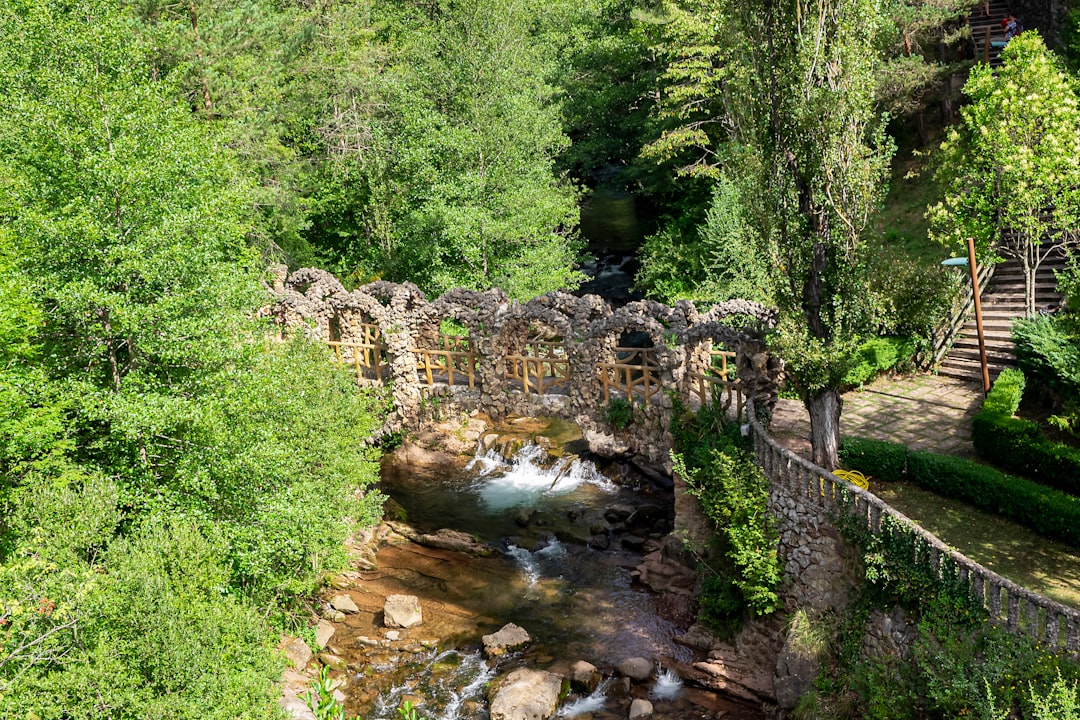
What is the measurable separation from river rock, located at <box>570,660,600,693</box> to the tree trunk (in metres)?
7.08

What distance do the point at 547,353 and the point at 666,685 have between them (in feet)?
52.0

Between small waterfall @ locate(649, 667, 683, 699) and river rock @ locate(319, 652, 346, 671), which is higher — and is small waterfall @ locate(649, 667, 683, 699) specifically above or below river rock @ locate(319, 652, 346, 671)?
below

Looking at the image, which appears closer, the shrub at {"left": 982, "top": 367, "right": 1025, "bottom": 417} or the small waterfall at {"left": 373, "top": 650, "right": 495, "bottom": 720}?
the small waterfall at {"left": 373, "top": 650, "right": 495, "bottom": 720}

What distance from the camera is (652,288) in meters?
38.2

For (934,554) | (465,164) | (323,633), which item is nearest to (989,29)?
(465,164)

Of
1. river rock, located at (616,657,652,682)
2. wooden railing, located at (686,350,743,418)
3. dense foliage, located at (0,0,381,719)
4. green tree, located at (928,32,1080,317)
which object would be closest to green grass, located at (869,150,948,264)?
green tree, located at (928,32,1080,317)

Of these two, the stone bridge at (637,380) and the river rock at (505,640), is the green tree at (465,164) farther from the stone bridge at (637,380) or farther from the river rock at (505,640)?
the river rock at (505,640)

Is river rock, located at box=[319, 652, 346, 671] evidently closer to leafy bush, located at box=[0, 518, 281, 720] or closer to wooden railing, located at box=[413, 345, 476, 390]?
leafy bush, located at box=[0, 518, 281, 720]

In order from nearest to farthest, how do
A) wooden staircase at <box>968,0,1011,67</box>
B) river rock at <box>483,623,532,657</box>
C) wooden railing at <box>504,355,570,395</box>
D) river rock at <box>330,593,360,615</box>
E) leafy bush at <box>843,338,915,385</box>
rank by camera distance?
river rock at <box>483,623,532,657</box> < river rock at <box>330,593,360,615</box> < leafy bush at <box>843,338,915,385</box> < wooden railing at <box>504,355,570,395</box> < wooden staircase at <box>968,0,1011,67</box>

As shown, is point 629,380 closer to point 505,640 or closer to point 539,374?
point 539,374

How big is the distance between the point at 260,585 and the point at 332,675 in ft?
10.6

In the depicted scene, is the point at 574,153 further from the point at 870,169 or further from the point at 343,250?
the point at 870,169

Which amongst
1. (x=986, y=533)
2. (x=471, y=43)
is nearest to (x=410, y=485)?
(x=986, y=533)

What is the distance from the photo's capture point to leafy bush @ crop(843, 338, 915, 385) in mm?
24078
